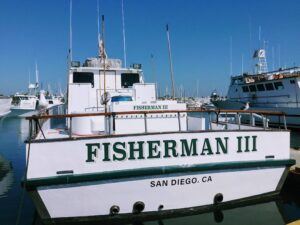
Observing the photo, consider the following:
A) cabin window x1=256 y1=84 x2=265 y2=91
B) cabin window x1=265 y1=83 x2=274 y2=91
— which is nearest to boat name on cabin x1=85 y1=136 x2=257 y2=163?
cabin window x1=265 y1=83 x2=274 y2=91

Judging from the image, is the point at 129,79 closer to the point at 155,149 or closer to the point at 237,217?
the point at 155,149

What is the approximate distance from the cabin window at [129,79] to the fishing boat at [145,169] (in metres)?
4.58

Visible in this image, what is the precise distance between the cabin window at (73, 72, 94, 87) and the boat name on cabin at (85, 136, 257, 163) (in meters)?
5.72

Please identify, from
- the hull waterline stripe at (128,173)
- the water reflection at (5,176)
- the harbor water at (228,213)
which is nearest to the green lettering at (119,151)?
the hull waterline stripe at (128,173)

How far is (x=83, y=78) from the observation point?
1150cm

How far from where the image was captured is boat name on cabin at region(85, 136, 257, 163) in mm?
6129

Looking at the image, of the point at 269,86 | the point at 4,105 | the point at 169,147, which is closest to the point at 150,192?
the point at 169,147

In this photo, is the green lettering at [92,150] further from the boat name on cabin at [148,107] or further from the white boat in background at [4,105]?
the white boat in background at [4,105]

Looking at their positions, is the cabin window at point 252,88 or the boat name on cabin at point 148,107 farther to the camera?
the cabin window at point 252,88

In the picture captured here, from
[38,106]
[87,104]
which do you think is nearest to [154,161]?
[38,106]

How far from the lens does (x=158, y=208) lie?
6.49 meters

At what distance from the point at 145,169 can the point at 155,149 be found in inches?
16.8

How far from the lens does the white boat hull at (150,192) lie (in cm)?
608

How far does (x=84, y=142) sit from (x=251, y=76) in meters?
28.3
